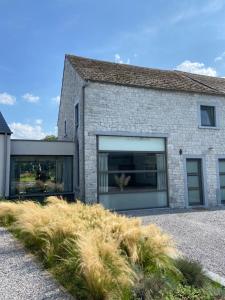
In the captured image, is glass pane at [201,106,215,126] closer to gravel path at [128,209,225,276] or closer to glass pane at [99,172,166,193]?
glass pane at [99,172,166,193]

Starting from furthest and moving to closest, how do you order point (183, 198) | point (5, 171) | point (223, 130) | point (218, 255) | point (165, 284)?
point (223, 130) < point (183, 198) < point (5, 171) < point (218, 255) < point (165, 284)

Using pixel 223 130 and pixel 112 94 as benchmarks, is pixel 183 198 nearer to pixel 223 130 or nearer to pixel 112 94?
pixel 223 130

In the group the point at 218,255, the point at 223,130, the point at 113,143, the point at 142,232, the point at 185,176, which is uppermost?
the point at 223,130

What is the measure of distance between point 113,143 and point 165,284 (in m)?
8.43

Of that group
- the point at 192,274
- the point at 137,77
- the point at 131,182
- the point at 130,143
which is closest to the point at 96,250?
the point at 192,274

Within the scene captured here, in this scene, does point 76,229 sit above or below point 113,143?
below

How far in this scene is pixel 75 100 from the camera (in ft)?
44.2

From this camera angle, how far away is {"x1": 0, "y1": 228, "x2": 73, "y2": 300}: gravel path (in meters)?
3.57

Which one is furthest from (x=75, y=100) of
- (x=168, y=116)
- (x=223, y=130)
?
(x=223, y=130)

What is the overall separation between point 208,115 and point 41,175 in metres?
9.17

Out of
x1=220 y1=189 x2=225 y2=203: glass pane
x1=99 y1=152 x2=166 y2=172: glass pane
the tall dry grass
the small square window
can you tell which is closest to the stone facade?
the small square window

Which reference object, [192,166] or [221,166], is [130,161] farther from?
[221,166]

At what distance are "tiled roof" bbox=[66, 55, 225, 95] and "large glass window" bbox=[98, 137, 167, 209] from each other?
2.75 m

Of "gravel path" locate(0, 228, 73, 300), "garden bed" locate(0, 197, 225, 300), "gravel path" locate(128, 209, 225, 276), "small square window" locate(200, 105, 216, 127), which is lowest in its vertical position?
"gravel path" locate(128, 209, 225, 276)
